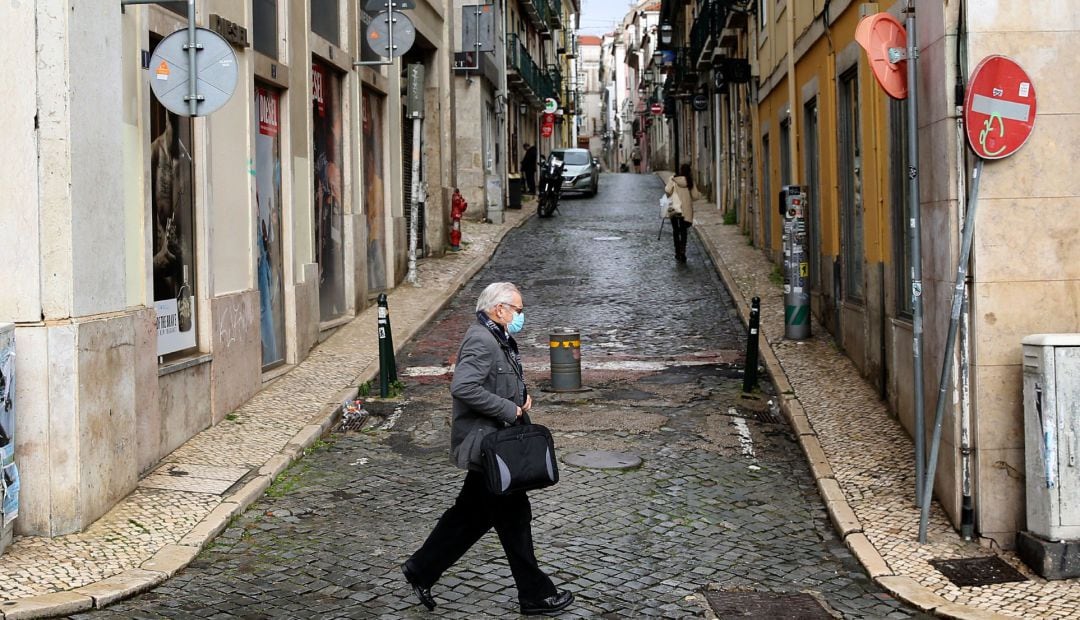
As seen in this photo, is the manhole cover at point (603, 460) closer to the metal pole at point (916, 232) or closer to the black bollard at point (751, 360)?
the metal pole at point (916, 232)

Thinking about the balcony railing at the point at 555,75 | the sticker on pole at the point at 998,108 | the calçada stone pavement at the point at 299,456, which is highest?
the balcony railing at the point at 555,75

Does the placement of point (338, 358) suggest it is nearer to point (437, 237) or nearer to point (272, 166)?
point (272, 166)

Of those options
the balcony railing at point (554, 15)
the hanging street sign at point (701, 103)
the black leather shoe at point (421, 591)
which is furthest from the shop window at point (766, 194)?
the balcony railing at point (554, 15)

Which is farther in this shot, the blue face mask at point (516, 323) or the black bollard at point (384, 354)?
the black bollard at point (384, 354)

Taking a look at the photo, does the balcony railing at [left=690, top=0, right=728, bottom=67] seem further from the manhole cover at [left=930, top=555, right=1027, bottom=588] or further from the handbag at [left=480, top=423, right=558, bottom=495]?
the handbag at [left=480, top=423, right=558, bottom=495]

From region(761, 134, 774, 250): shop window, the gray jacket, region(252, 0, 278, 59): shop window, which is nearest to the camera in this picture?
the gray jacket

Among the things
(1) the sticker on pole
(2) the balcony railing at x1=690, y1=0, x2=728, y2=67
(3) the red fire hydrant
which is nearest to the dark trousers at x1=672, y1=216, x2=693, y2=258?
(3) the red fire hydrant

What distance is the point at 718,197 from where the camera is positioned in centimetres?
3075

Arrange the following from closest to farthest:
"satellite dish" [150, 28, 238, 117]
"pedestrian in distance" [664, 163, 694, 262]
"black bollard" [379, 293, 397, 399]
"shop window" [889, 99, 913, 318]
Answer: "satellite dish" [150, 28, 238, 117]
"shop window" [889, 99, 913, 318]
"black bollard" [379, 293, 397, 399]
"pedestrian in distance" [664, 163, 694, 262]

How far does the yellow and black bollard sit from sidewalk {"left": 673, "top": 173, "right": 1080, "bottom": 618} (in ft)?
6.23

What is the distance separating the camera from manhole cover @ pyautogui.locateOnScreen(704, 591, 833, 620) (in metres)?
5.82

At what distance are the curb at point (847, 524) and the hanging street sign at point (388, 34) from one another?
634 cm

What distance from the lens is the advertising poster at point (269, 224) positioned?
1167 centimetres

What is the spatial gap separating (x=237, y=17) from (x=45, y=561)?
5909mm
